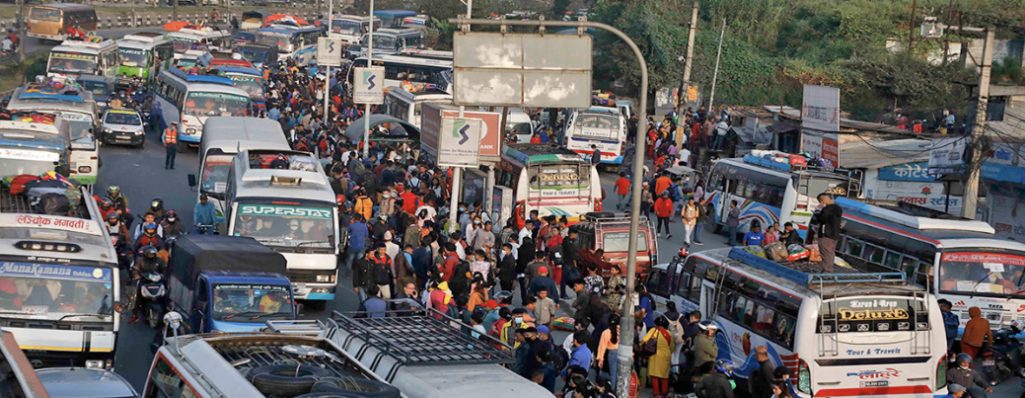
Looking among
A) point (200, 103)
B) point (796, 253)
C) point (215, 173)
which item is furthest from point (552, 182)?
point (200, 103)

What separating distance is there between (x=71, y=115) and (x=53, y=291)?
21558mm

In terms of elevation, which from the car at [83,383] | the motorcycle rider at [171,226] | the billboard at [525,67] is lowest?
the motorcycle rider at [171,226]

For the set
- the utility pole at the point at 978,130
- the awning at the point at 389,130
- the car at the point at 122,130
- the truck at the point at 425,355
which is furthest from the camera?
the car at the point at 122,130

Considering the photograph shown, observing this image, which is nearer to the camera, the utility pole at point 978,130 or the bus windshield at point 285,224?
the bus windshield at point 285,224

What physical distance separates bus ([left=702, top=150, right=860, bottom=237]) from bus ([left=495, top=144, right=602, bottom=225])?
11.7 feet

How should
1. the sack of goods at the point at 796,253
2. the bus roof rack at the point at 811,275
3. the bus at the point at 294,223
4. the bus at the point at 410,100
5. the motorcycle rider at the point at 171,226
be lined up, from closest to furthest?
1. the bus roof rack at the point at 811,275
2. the sack of goods at the point at 796,253
3. the bus at the point at 294,223
4. the motorcycle rider at the point at 171,226
5. the bus at the point at 410,100

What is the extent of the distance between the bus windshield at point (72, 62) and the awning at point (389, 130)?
1686 cm

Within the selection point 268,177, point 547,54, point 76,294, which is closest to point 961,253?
point 547,54

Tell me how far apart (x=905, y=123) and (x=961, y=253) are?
25.7 m

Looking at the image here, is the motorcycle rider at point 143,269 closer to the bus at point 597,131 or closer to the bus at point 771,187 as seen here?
the bus at point 771,187

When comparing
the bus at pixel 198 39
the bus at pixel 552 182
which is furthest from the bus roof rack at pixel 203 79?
the bus at pixel 198 39

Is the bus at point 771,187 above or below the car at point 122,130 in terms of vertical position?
above

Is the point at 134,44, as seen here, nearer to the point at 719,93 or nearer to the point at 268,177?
the point at 719,93

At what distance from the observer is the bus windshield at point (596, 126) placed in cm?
4212
